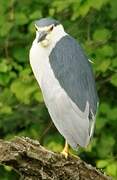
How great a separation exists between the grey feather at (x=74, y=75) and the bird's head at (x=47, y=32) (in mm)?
40

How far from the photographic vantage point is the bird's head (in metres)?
3.45

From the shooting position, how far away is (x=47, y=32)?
3.46 meters

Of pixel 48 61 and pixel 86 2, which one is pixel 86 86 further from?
pixel 86 2

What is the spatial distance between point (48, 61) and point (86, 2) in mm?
887

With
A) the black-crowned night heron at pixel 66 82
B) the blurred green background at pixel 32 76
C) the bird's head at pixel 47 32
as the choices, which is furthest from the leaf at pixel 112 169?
the bird's head at pixel 47 32

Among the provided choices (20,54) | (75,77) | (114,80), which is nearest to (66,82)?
(75,77)

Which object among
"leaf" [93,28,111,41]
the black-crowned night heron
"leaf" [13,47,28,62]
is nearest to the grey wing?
the black-crowned night heron

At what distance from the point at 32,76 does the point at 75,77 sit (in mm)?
1160

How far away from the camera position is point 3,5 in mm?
4777

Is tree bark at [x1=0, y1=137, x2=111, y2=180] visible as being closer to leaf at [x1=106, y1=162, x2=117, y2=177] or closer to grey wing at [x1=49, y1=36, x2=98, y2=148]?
grey wing at [x1=49, y1=36, x2=98, y2=148]

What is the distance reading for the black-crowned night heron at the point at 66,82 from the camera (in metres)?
3.46

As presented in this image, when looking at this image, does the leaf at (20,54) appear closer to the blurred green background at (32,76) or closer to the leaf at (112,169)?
the blurred green background at (32,76)

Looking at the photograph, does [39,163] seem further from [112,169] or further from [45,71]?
[112,169]

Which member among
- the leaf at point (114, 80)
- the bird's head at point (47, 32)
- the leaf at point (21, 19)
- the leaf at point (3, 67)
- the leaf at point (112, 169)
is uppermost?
the bird's head at point (47, 32)
